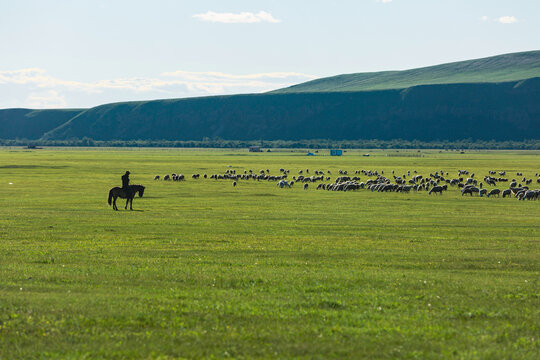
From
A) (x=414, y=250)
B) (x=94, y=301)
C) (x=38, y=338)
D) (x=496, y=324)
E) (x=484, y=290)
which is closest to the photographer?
(x=38, y=338)

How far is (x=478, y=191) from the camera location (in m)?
59.6

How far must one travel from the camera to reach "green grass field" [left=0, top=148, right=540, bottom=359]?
1243 cm

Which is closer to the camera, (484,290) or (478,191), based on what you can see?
(484,290)

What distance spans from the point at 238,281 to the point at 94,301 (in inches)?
164

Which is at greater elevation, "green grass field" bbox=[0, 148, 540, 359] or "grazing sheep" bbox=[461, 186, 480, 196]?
"green grass field" bbox=[0, 148, 540, 359]

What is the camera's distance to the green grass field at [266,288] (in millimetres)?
12430

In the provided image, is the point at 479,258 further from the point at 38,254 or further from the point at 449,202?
the point at 449,202

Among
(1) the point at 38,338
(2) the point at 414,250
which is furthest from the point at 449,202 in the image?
(1) the point at 38,338

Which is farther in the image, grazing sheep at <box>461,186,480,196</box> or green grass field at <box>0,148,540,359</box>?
grazing sheep at <box>461,186,480,196</box>

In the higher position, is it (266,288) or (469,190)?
(266,288)

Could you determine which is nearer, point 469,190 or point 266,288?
point 266,288

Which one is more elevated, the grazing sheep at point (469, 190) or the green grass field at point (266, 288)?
the green grass field at point (266, 288)

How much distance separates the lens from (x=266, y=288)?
16.9 metres

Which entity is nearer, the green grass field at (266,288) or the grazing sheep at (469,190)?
the green grass field at (266,288)
